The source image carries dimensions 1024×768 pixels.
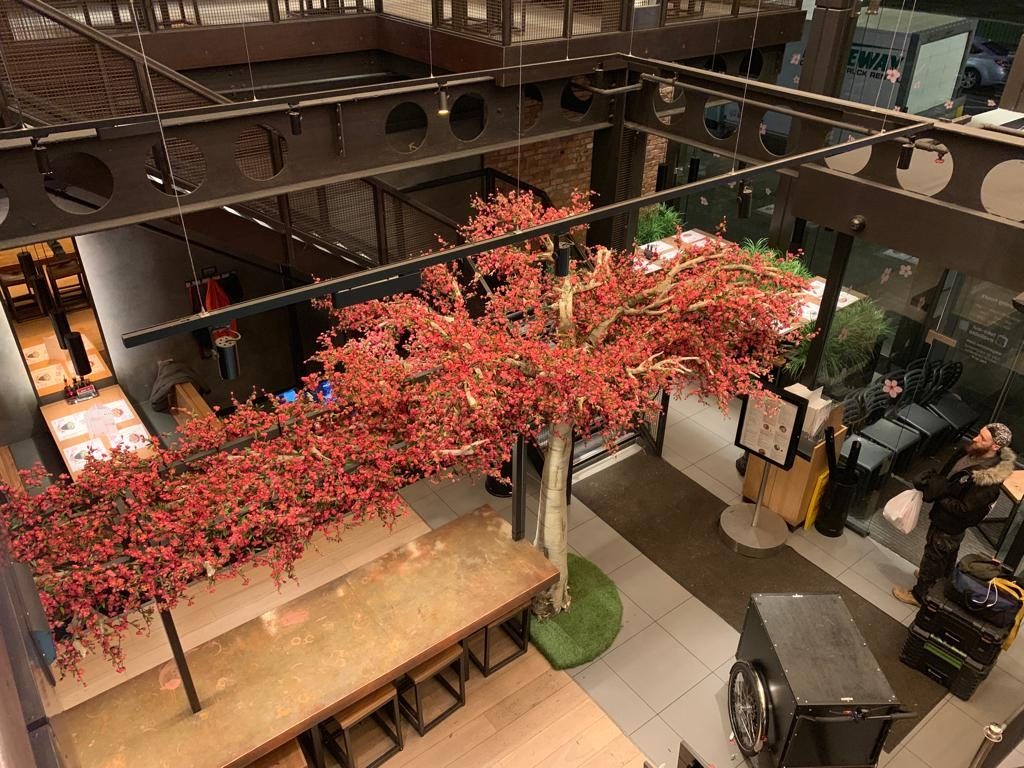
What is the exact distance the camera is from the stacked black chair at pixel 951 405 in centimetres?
612

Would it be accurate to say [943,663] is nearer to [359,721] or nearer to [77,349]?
[359,721]

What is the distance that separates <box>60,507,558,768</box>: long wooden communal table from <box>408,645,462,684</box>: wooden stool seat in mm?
181

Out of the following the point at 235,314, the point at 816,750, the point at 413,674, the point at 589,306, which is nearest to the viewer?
the point at 235,314

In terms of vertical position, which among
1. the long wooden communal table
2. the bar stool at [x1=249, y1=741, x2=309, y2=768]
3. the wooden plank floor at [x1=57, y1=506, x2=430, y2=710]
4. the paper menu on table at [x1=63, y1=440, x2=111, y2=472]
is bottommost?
the wooden plank floor at [x1=57, y1=506, x2=430, y2=710]

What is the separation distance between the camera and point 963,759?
4902 millimetres

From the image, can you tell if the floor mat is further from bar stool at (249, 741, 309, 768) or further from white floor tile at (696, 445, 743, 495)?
bar stool at (249, 741, 309, 768)

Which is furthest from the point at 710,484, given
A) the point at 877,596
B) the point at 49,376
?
the point at 49,376

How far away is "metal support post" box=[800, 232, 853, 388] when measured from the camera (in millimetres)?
6074

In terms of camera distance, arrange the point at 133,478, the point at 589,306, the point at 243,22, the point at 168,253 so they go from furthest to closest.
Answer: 1. the point at 168,253
2. the point at 243,22
3. the point at 589,306
4. the point at 133,478

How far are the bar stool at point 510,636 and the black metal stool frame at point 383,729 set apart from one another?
0.61m

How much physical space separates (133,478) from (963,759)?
510cm

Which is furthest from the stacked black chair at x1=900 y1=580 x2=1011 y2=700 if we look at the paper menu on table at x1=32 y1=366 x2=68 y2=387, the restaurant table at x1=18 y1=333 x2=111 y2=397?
the paper menu on table at x1=32 y1=366 x2=68 y2=387

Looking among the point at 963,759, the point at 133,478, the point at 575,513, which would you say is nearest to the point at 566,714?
the point at 575,513

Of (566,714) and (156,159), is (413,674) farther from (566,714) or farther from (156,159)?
(156,159)
